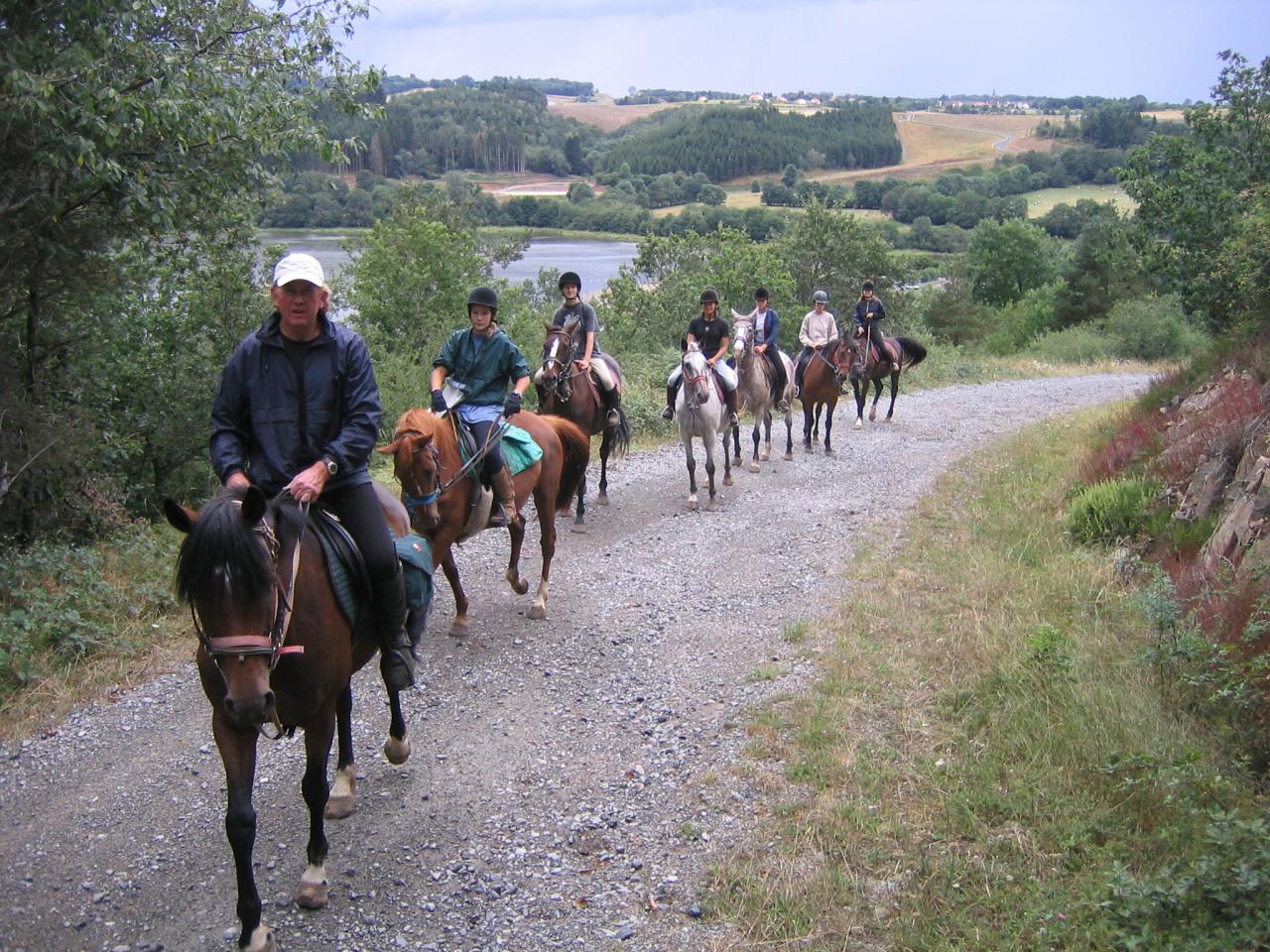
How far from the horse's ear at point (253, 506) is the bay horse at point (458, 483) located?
9.53 feet

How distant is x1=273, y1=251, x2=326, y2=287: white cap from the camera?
174 inches

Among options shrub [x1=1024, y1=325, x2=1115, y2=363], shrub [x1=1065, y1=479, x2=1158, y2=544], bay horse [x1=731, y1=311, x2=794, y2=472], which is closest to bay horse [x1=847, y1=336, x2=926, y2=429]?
bay horse [x1=731, y1=311, x2=794, y2=472]

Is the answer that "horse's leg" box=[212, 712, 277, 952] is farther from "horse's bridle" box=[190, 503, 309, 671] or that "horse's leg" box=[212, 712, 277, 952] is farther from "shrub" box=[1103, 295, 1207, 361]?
"shrub" box=[1103, 295, 1207, 361]

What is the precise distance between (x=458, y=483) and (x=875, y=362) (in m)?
14.1

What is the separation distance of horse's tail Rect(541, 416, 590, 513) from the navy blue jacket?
4.60 meters

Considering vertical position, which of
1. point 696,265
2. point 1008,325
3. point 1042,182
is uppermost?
point 1042,182

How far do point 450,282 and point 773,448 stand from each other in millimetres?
18283

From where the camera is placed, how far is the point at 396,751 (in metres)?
5.79

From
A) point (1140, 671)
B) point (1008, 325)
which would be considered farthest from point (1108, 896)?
point (1008, 325)

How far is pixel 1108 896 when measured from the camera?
13.7 feet

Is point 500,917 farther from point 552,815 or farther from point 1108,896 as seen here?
point 1108,896

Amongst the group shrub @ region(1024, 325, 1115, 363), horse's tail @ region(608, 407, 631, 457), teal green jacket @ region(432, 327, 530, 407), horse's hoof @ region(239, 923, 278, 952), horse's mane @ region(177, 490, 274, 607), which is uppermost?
teal green jacket @ region(432, 327, 530, 407)

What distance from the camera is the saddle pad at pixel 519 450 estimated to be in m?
8.39

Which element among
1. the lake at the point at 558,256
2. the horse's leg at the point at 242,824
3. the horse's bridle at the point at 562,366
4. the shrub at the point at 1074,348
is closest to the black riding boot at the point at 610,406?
the horse's bridle at the point at 562,366
